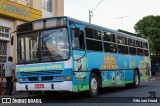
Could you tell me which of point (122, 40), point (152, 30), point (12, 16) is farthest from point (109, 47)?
point (152, 30)

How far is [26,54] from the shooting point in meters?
14.2

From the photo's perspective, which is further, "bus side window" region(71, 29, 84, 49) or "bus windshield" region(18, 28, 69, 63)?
"bus side window" region(71, 29, 84, 49)

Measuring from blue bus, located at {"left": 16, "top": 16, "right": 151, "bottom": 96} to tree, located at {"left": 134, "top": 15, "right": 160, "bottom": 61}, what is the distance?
108ft

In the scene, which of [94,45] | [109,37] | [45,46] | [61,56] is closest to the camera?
[61,56]

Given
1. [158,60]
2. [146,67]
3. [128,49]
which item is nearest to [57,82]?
[128,49]

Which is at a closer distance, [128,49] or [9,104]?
[9,104]

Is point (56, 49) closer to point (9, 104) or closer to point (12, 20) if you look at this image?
point (9, 104)

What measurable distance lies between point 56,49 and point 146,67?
11928 mm

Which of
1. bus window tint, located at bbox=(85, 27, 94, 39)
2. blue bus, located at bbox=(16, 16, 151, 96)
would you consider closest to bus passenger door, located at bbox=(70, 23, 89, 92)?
blue bus, located at bbox=(16, 16, 151, 96)

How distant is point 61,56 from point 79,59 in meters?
0.92

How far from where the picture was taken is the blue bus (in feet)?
43.3

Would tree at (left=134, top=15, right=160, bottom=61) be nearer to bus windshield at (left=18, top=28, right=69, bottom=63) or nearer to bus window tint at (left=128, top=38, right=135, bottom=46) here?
bus window tint at (left=128, top=38, right=135, bottom=46)

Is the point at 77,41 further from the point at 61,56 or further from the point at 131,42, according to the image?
the point at 131,42

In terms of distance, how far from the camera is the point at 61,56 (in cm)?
1326
